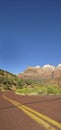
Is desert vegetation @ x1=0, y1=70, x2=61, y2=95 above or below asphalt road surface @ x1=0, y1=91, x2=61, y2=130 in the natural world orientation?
above

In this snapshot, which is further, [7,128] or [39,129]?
[7,128]

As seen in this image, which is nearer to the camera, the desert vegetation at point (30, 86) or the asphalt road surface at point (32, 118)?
the asphalt road surface at point (32, 118)

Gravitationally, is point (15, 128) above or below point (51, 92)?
below

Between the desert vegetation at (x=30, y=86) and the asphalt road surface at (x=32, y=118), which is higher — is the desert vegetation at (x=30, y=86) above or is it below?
above

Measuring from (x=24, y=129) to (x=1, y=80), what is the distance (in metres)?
84.4

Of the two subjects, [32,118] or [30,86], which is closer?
[32,118]

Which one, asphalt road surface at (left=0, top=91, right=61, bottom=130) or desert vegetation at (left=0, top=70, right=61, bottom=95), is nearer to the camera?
asphalt road surface at (left=0, top=91, right=61, bottom=130)

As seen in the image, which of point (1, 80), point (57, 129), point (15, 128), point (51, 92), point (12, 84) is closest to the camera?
point (57, 129)

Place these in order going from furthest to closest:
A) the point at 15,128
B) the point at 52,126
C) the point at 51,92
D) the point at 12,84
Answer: the point at 12,84, the point at 51,92, the point at 15,128, the point at 52,126

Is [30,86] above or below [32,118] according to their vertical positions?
above

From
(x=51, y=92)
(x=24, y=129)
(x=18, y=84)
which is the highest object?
(x=18, y=84)

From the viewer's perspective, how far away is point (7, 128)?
490 cm

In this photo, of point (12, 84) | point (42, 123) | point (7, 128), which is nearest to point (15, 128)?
point (7, 128)

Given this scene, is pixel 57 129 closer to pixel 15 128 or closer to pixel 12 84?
pixel 15 128
